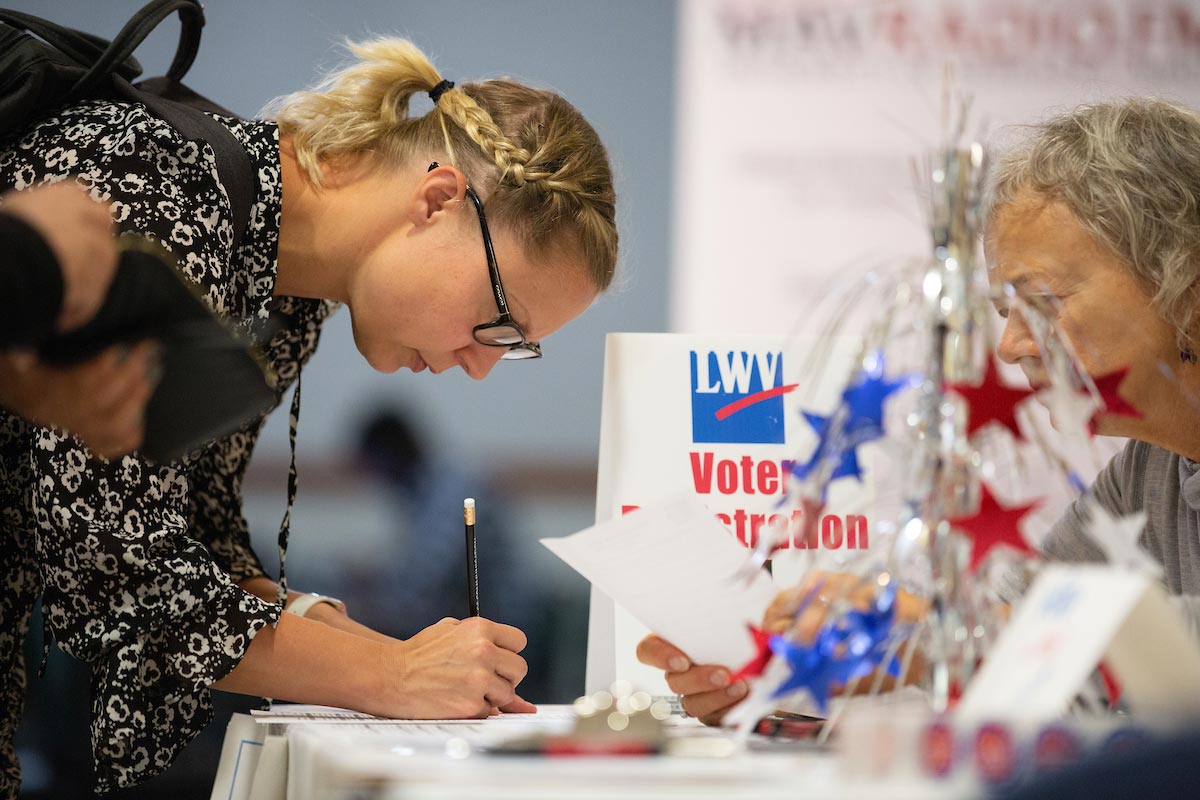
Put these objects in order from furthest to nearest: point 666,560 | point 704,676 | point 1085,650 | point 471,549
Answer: point 471,549 < point 704,676 < point 666,560 < point 1085,650

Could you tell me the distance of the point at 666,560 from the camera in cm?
90

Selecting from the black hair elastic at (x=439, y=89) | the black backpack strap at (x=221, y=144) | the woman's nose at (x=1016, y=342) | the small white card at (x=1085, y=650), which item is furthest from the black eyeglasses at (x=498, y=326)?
the small white card at (x=1085, y=650)

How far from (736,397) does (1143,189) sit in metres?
0.55

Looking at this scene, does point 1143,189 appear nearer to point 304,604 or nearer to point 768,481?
point 768,481

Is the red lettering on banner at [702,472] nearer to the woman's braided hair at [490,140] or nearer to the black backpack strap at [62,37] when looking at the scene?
the woman's braided hair at [490,140]

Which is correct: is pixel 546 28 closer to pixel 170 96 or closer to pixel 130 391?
pixel 170 96

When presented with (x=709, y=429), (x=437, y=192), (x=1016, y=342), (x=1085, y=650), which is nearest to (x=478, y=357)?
(x=437, y=192)

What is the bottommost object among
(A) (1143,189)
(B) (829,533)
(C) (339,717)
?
(C) (339,717)

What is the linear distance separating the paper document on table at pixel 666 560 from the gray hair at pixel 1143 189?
0.59 meters

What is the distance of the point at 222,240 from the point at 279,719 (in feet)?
1.57

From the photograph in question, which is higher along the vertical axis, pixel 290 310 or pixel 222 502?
pixel 290 310

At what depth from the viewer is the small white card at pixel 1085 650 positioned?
0.55 meters

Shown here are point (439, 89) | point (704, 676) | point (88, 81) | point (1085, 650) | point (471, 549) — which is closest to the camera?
point (1085, 650)

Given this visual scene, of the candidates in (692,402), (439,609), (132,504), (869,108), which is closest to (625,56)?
(869,108)
